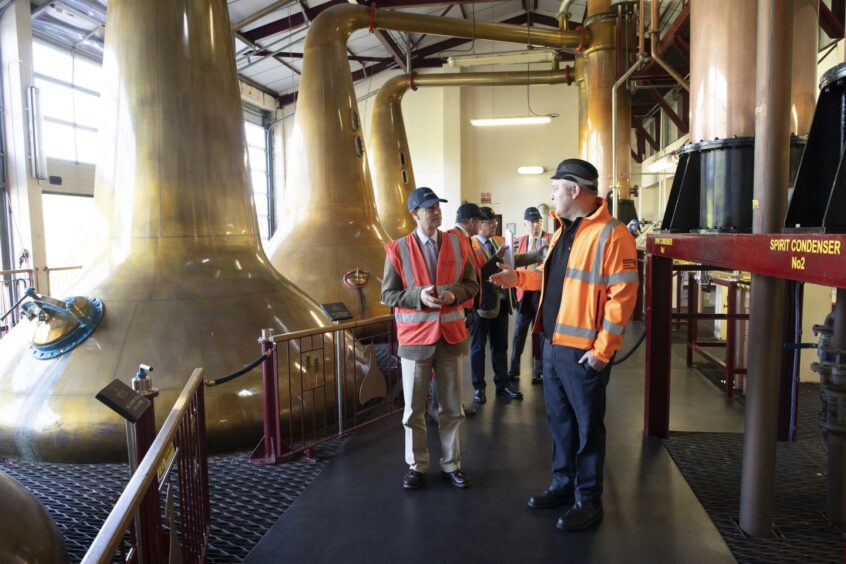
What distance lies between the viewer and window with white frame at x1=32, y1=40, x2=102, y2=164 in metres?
10.8

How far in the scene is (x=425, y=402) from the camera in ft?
10.6

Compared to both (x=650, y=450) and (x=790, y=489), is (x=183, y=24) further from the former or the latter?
(x=790, y=489)

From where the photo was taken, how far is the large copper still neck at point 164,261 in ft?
12.0

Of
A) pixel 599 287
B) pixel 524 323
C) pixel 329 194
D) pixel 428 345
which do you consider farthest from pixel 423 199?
pixel 329 194

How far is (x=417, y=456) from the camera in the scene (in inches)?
128

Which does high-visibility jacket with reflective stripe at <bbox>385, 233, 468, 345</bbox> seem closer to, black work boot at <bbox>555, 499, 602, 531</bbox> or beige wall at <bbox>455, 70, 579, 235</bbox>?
black work boot at <bbox>555, 499, 602, 531</bbox>

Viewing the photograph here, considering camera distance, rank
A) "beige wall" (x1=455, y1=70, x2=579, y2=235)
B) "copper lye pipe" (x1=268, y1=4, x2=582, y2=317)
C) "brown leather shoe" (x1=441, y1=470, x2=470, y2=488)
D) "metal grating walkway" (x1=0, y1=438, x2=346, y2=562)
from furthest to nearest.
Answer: "beige wall" (x1=455, y1=70, x2=579, y2=235) < "copper lye pipe" (x1=268, y1=4, x2=582, y2=317) < "brown leather shoe" (x1=441, y1=470, x2=470, y2=488) < "metal grating walkway" (x1=0, y1=438, x2=346, y2=562)

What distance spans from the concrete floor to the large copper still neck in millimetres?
1014

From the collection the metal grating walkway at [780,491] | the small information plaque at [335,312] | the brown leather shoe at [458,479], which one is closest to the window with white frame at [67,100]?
the small information plaque at [335,312]

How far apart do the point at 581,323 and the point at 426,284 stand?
0.91 meters

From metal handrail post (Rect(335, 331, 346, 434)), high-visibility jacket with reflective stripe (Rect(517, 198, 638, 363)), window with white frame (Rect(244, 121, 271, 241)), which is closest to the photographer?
high-visibility jacket with reflective stripe (Rect(517, 198, 638, 363))

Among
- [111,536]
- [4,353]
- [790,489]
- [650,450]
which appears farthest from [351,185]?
[111,536]

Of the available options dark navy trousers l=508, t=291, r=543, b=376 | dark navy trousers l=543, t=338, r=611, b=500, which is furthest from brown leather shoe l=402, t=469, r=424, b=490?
dark navy trousers l=508, t=291, r=543, b=376

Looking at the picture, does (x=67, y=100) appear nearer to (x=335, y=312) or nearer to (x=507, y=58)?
(x=507, y=58)
